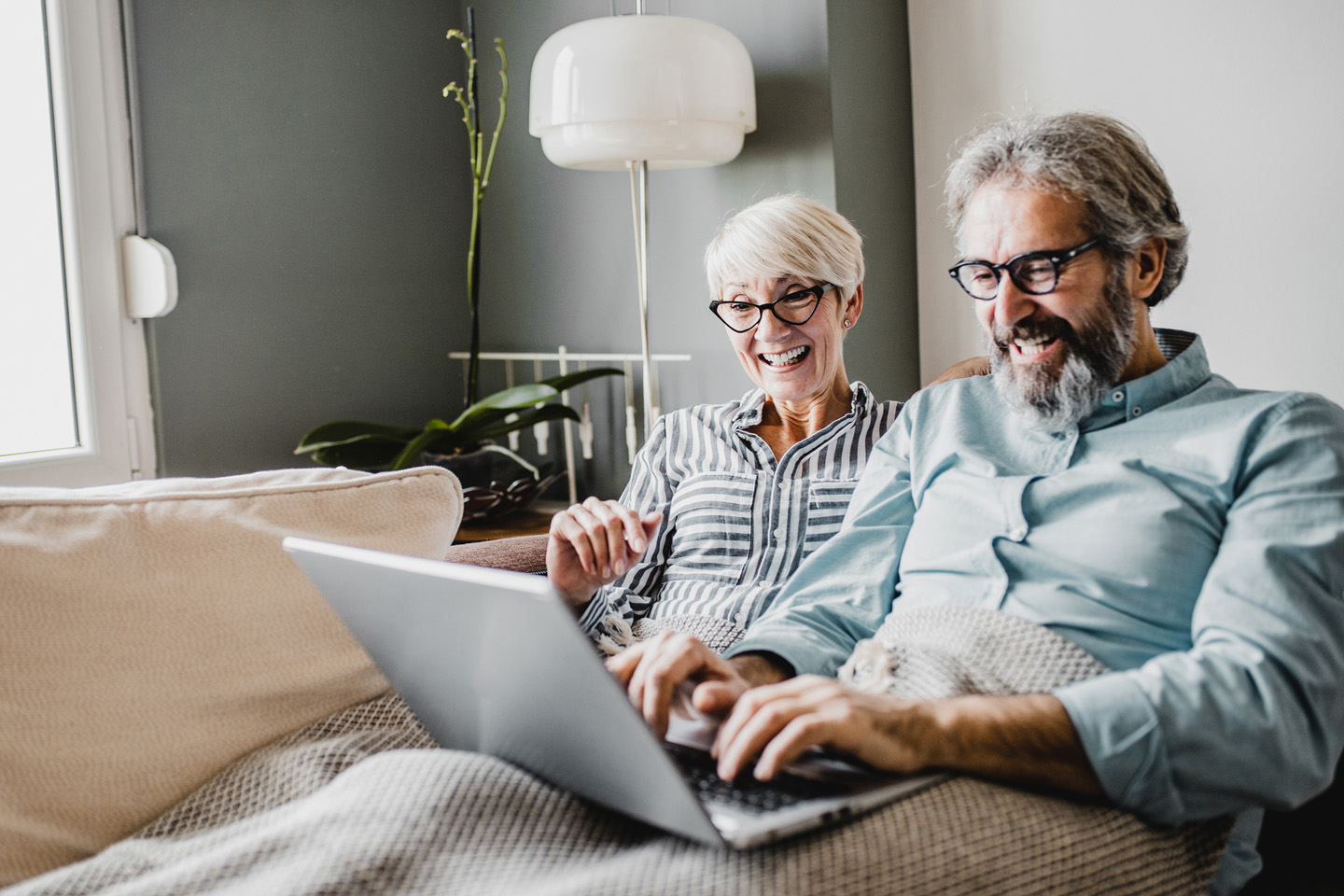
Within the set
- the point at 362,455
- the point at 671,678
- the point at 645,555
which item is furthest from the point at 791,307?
the point at 362,455

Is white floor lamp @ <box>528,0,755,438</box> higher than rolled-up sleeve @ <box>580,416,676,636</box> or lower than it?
higher

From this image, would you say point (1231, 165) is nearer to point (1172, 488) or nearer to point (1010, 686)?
point (1172, 488)

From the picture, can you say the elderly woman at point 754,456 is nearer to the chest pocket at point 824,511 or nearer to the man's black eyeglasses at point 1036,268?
the chest pocket at point 824,511

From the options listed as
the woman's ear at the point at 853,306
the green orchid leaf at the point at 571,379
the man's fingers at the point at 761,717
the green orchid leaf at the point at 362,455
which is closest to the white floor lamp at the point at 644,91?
the green orchid leaf at the point at 571,379

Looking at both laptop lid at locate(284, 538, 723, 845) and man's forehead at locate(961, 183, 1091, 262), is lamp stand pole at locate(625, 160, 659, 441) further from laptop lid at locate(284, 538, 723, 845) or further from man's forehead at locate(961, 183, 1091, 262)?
laptop lid at locate(284, 538, 723, 845)

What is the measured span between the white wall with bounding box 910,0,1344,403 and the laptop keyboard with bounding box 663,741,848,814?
1.47 meters

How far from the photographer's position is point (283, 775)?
94cm

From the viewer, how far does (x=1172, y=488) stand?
3.41 ft

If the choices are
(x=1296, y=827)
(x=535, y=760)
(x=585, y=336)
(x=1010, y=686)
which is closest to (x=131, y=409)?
(x=585, y=336)

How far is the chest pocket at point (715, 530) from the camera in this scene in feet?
4.78

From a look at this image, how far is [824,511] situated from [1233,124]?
1.08 meters

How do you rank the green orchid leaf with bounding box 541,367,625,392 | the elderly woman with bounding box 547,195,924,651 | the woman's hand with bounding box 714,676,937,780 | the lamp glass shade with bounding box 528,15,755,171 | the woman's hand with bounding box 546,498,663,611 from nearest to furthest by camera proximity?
the woman's hand with bounding box 714,676,937,780
the woman's hand with bounding box 546,498,663,611
the elderly woman with bounding box 547,195,924,651
the lamp glass shade with bounding box 528,15,755,171
the green orchid leaf with bounding box 541,367,625,392

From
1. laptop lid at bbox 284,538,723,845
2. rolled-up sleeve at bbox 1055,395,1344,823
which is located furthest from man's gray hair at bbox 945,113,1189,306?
laptop lid at bbox 284,538,723,845

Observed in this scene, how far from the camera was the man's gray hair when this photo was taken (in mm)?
1102
